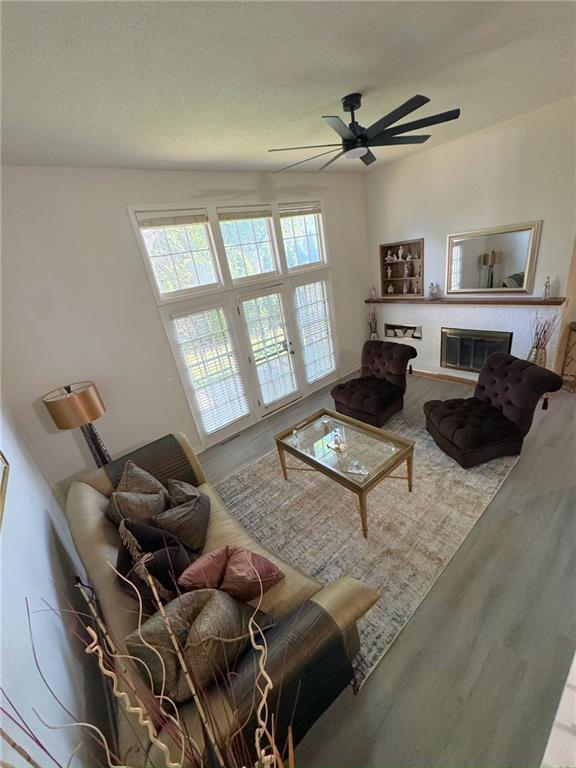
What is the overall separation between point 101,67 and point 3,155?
1.33 metres

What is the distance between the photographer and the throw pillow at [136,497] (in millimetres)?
2043

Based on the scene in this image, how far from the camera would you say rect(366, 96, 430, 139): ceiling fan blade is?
67.5 inches

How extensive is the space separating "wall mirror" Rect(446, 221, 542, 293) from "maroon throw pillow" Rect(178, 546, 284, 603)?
164 inches

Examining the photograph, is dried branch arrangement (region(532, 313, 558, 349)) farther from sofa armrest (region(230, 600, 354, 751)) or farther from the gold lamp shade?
the gold lamp shade

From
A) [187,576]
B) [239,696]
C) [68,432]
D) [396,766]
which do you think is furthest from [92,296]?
[396,766]

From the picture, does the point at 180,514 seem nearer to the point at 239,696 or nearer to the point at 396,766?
the point at 239,696

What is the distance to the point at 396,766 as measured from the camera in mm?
1412

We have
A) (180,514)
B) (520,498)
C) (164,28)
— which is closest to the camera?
(164,28)

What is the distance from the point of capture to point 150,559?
1.54 meters

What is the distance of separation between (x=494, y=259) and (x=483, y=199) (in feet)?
2.33

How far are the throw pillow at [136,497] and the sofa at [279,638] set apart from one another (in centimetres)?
14

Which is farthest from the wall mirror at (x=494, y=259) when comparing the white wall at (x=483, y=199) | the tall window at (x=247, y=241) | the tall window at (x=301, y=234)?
Answer: the tall window at (x=247, y=241)

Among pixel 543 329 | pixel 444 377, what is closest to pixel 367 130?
pixel 543 329

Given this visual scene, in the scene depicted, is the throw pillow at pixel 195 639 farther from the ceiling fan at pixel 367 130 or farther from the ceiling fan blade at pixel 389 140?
the ceiling fan blade at pixel 389 140
